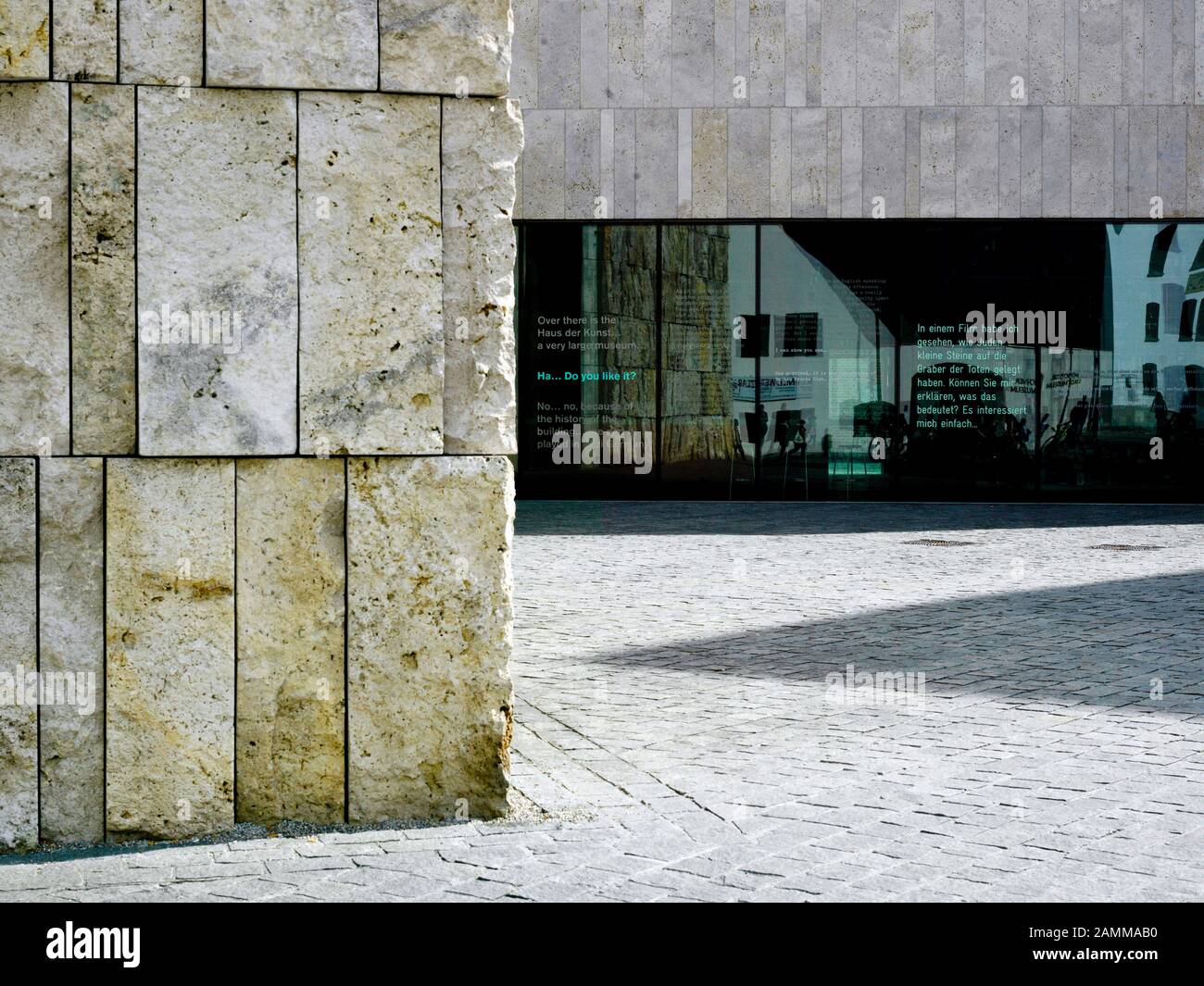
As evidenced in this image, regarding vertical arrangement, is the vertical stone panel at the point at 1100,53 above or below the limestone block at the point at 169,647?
above

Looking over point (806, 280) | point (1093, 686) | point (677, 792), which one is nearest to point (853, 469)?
point (806, 280)

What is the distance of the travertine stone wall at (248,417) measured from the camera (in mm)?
4809

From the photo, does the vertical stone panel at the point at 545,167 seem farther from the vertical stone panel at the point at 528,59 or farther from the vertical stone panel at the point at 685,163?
the vertical stone panel at the point at 685,163

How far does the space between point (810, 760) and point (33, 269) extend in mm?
3472

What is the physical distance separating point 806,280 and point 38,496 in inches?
696

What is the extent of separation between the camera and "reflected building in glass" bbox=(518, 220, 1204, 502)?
69.7 feet

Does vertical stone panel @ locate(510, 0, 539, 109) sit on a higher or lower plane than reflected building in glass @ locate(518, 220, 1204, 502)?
higher

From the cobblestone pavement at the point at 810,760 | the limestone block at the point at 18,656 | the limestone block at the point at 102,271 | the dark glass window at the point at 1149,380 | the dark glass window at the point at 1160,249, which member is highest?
the dark glass window at the point at 1160,249

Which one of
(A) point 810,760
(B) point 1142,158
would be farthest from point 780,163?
→ (A) point 810,760

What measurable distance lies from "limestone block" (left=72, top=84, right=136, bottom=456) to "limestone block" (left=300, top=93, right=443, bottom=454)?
56 centimetres

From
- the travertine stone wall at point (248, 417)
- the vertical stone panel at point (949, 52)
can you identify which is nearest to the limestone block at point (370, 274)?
the travertine stone wall at point (248, 417)

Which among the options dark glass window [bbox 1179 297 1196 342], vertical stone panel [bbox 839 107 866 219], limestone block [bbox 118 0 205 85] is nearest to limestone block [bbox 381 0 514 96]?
limestone block [bbox 118 0 205 85]

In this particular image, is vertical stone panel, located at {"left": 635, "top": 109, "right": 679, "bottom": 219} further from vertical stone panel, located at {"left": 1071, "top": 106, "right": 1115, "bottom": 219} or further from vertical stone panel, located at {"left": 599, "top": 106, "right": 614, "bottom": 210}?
vertical stone panel, located at {"left": 1071, "top": 106, "right": 1115, "bottom": 219}

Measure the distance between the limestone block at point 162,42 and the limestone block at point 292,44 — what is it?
38 mm
